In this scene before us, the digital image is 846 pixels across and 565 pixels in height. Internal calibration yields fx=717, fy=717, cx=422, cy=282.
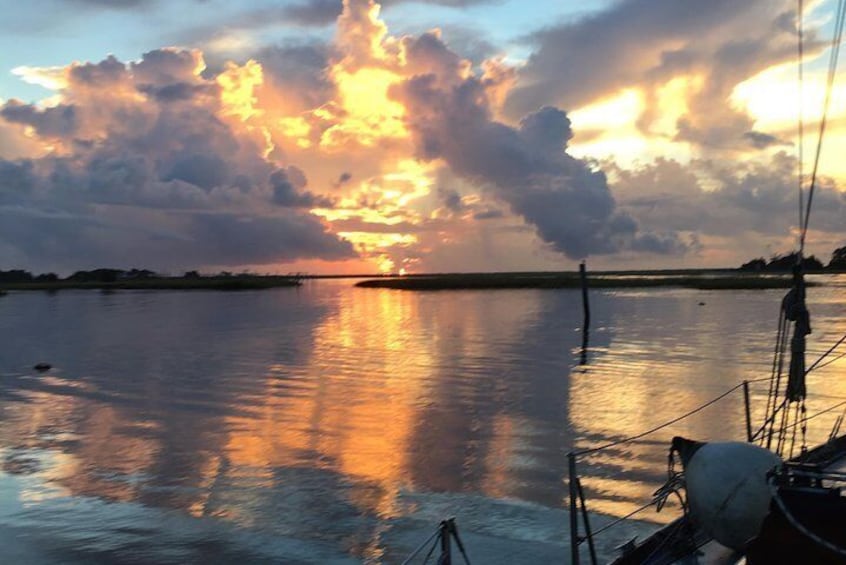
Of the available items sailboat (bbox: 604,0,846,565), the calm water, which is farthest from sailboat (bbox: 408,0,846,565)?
the calm water

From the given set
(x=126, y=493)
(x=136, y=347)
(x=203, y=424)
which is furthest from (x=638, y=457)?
(x=136, y=347)

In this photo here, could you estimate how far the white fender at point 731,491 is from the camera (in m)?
7.97

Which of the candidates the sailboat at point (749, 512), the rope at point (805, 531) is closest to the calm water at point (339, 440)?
the sailboat at point (749, 512)

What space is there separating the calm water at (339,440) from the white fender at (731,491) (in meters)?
3.53

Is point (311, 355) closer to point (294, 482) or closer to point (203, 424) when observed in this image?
point (203, 424)

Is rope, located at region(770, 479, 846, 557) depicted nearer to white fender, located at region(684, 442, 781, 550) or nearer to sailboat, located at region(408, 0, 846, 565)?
sailboat, located at region(408, 0, 846, 565)

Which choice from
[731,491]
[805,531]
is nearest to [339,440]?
[731,491]

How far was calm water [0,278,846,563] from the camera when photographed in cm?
1241

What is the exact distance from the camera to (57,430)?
21.5m

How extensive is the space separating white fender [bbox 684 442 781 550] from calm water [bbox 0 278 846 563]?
3531mm

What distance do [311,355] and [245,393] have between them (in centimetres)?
1267

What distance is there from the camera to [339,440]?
755 inches

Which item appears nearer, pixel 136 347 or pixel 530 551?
pixel 530 551

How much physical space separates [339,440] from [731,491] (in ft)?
41.5
